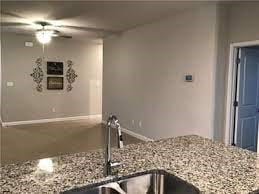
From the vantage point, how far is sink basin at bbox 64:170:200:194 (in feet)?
4.19

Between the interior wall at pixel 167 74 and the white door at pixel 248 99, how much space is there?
0.54 m

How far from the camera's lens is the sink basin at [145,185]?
1.28 m

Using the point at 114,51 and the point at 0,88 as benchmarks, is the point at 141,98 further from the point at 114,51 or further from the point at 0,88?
the point at 0,88

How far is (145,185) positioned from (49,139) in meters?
4.67

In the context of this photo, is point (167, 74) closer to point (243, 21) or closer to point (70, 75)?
point (243, 21)

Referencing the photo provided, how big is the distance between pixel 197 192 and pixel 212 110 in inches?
120

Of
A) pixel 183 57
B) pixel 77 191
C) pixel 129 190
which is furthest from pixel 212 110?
pixel 77 191

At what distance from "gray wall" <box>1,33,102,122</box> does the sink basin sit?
666 centimetres

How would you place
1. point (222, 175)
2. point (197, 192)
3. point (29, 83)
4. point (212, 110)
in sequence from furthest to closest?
1. point (29, 83)
2. point (212, 110)
3. point (222, 175)
4. point (197, 192)

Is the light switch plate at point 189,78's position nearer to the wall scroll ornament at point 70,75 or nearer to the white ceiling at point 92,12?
the white ceiling at point 92,12

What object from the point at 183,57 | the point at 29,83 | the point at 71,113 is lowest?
the point at 71,113

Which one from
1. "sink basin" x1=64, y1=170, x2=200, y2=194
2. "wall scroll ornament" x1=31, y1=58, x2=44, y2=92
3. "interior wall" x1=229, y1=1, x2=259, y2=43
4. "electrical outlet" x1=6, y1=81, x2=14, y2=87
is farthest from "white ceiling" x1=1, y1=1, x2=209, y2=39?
"sink basin" x1=64, y1=170, x2=200, y2=194

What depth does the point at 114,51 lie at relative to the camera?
6.81m

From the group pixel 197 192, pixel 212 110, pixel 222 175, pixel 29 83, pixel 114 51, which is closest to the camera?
pixel 197 192
